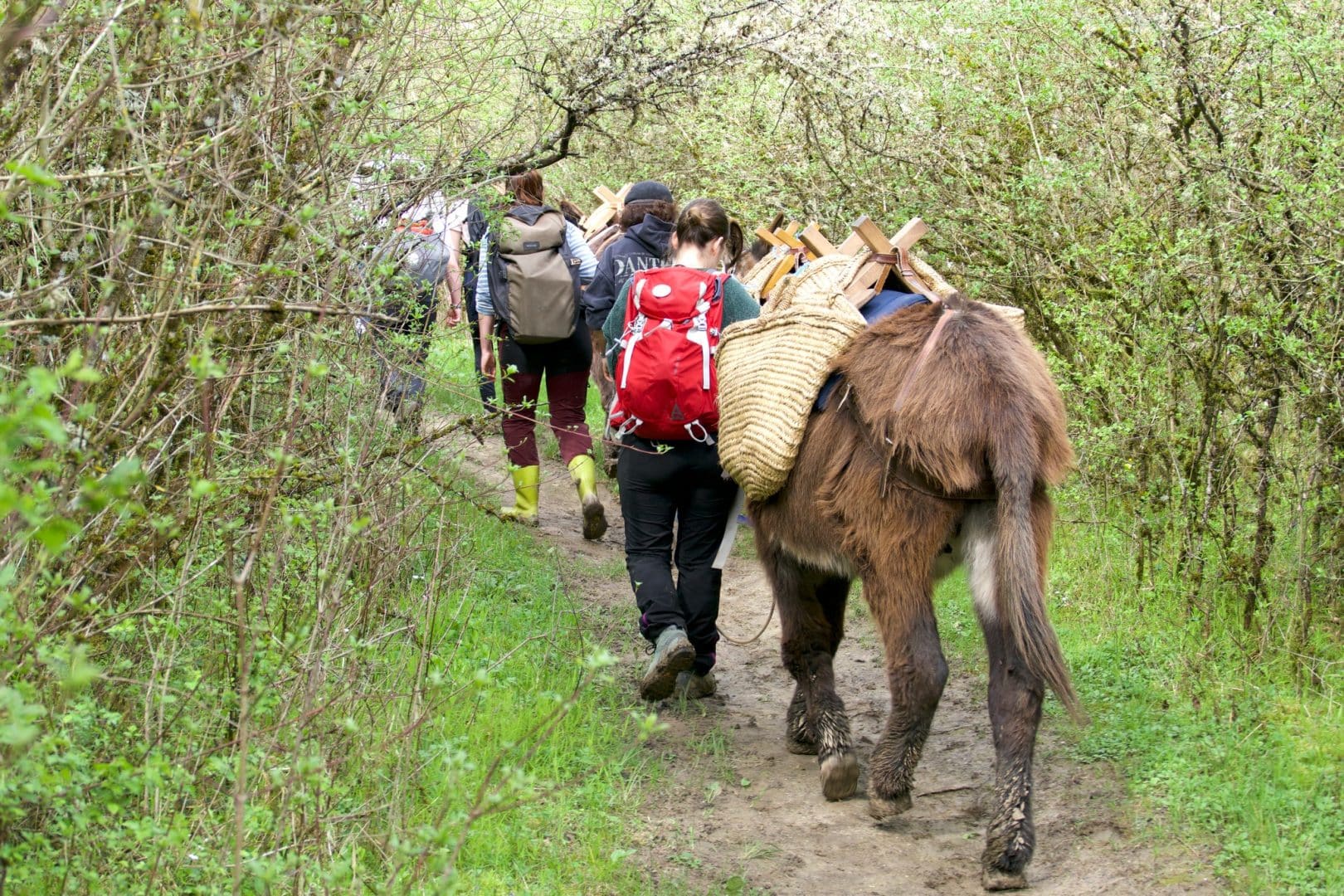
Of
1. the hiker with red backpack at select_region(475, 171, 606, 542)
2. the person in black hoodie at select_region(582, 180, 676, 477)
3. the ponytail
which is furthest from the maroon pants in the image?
the ponytail

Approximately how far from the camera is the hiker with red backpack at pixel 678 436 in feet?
17.6

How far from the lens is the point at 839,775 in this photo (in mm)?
4910

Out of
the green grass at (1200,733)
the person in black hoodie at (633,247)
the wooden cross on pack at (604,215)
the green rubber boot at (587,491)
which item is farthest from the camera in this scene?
the wooden cross on pack at (604,215)

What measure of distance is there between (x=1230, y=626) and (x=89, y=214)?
178 inches

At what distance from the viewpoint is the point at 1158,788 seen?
4414 mm

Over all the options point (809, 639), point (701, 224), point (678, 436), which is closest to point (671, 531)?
point (678, 436)

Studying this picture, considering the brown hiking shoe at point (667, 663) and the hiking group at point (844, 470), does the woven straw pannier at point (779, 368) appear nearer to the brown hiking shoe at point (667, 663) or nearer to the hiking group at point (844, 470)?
the hiking group at point (844, 470)

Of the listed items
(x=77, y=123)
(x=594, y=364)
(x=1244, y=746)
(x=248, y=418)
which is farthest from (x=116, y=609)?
(x=594, y=364)

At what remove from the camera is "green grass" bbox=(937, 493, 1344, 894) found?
392cm

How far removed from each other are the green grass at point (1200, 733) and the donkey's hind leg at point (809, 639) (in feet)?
3.14

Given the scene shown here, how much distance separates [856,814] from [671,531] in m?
1.64

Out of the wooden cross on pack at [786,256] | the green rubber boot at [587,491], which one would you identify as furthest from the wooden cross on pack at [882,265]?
the green rubber boot at [587,491]

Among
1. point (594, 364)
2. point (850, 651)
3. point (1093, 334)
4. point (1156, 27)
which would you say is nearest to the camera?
point (1156, 27)

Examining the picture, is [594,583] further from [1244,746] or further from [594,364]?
[1244,746]
